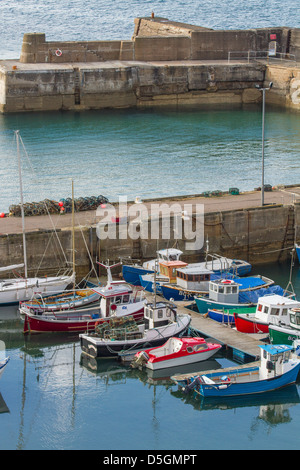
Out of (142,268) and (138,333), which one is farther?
(142,268)

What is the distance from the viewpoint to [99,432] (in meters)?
28.4

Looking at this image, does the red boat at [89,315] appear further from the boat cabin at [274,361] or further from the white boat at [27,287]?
the boat cabin at [274,361]

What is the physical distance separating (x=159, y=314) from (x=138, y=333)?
1195 millimetres

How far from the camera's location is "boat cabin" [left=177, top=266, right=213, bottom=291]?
130ft

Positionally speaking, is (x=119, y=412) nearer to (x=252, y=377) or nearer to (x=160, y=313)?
(x=252, y=377)

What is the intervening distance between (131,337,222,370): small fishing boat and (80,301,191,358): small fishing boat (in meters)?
0.94

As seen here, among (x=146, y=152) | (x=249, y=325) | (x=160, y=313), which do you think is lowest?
(x=249, y=325)

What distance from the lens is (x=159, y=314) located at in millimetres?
34969

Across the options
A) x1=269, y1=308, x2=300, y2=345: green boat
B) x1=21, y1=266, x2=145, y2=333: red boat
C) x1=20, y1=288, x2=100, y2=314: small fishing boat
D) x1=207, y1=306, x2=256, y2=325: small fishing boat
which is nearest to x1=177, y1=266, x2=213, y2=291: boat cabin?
x1=207, y1=306, x2=256, y2=325: small fishing boat

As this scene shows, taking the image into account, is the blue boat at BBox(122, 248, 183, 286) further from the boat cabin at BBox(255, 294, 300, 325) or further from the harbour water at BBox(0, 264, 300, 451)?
the harbour water at BBox(0, 264, 300, 451)

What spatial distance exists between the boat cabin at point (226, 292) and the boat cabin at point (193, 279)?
6.01 ft

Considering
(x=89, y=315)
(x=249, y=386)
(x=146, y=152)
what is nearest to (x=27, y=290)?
(x=89, y=315)

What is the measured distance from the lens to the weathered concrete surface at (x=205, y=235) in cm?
4091

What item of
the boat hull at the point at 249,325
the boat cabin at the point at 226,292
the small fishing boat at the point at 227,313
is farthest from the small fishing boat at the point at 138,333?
the boat cabin at the point at 226,292
